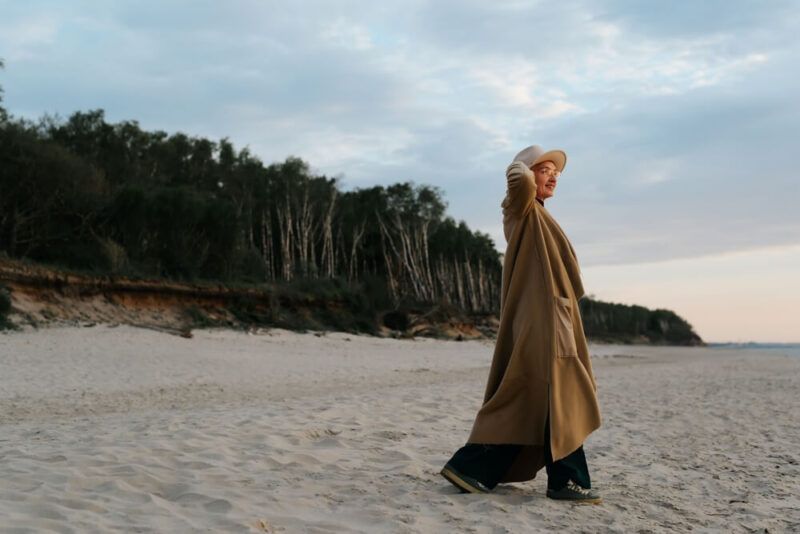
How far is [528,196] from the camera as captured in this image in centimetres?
428

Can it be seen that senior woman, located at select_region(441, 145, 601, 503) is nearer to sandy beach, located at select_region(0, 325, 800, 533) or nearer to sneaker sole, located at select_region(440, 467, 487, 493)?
sneaker sole, located at select_region(440, 467, 487, 493)

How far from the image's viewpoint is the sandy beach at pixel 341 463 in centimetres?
371

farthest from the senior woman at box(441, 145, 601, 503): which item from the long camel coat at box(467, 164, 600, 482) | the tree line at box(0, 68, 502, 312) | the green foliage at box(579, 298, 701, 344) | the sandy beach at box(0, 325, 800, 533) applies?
the green foliage at box(579, 298, 701, 344)

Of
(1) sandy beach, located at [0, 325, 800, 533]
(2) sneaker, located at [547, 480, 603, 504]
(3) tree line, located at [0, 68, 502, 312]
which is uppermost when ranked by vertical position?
(3) tree line, located at [0, 68, 502, 312]

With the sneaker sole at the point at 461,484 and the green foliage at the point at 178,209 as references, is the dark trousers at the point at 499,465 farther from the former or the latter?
the green foliage at the point at 178,209

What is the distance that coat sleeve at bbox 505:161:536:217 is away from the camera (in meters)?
4.20

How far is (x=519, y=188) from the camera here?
4227mm

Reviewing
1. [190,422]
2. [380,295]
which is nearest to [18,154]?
[380,295]

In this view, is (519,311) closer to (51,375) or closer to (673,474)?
(673,474)

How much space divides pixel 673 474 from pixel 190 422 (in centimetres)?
446

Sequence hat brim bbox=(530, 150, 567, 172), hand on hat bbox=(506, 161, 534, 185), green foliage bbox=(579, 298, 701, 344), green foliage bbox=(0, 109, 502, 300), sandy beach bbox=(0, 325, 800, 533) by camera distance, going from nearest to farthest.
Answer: sandy beach bbox=(0, 325, 800, 533)
hand on hat bbox=(506, 161, 534, 185)
hat brim bbox=(530, 150, 567, 172)
green foliage bbox=(0, 109, 502, 300)
green foliage bbox=(579, 298, 701, 344)

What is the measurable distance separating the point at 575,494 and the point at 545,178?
6.47 ft

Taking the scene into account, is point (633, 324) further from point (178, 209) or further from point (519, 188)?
point (519, 188)

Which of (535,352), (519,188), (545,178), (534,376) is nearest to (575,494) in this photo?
(534,376)
